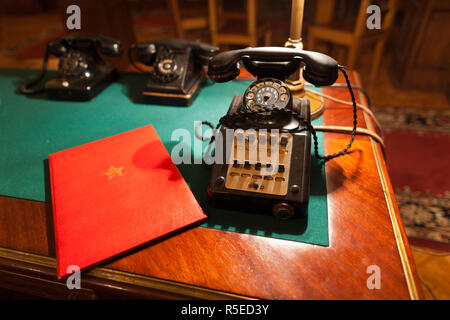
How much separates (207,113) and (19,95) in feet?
2.36

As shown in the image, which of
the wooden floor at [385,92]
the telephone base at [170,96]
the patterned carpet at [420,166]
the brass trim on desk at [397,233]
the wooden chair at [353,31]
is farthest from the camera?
the wooden chair at [353,31]

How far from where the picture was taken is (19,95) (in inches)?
43.4

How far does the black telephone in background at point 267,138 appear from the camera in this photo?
0.58 m

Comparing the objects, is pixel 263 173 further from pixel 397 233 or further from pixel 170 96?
pixel 170 96

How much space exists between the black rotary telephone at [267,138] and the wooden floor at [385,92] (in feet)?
2.48

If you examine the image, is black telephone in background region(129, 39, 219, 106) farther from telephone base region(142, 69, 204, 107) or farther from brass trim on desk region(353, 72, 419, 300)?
brass trim on desk region(353, 72, 419, 300)

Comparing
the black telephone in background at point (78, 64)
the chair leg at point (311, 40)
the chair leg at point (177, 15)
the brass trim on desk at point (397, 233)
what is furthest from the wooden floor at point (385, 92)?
the chair leg at point (177, 15)

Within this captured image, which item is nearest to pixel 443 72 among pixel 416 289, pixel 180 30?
pixel 180 30

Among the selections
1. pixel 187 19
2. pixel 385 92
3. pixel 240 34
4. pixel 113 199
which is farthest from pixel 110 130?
pixel 385 92

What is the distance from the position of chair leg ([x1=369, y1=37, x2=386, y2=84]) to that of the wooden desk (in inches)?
82.0

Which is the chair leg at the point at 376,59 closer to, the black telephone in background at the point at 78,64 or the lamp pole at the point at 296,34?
the lamp pole at the point at 296,34

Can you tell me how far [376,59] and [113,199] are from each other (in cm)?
242

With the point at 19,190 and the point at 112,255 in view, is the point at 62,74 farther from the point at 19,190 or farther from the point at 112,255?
the point at 112,255

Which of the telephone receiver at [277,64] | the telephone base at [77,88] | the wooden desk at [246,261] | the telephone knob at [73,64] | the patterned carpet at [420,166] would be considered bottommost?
the patterned carpet at [420,166]
